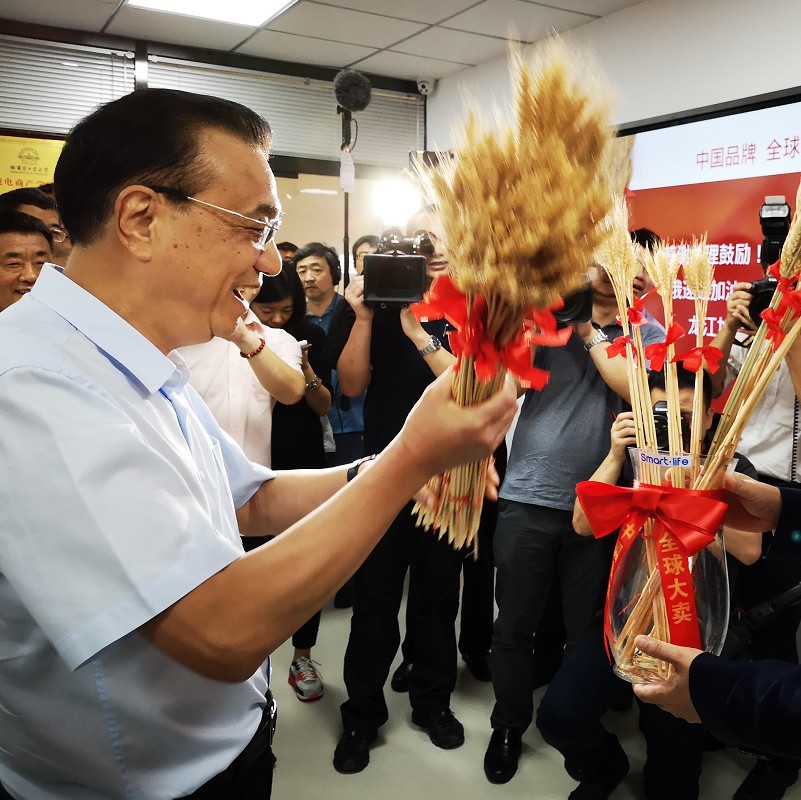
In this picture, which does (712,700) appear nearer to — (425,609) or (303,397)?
(425,609)

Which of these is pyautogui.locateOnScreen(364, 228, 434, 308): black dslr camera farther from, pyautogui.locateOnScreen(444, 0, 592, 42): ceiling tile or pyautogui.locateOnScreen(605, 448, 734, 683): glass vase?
pyautogui.locateOnScreen(444, 0, 592, 42): ceiling tile

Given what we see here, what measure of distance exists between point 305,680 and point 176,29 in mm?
3864

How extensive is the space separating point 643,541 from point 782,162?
2762mm

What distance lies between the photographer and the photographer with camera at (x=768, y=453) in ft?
7.30

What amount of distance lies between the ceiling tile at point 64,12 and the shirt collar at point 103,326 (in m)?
3.94

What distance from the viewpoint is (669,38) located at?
3846 mm

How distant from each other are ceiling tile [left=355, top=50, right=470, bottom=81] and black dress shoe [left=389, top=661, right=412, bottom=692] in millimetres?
3857

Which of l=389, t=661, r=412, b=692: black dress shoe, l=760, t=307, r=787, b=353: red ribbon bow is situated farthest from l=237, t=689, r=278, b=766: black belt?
l=389, t=661, r=412, b=692: black dress shoe

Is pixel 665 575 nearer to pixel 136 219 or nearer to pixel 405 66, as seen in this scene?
pixel 136 219

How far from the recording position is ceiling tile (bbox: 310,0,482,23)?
13.0 feet

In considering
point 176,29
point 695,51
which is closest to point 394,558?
point 695,51

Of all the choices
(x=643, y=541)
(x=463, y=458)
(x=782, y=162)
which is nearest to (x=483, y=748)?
(x=643, y=541)

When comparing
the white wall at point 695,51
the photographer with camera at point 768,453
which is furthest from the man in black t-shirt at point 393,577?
the white wall at point 695,51

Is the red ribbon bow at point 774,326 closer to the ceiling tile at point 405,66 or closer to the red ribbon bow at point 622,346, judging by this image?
the red ribbon bow at point 622,346
